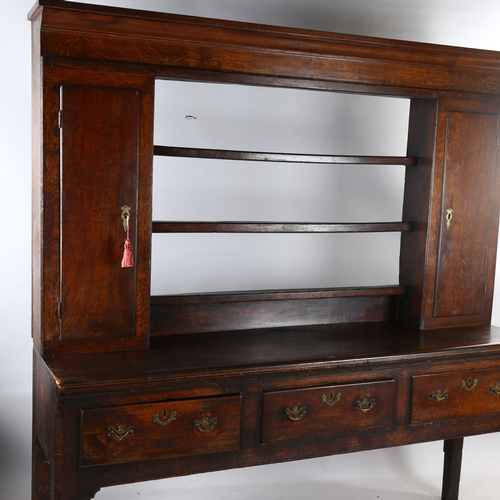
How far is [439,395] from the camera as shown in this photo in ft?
10.5

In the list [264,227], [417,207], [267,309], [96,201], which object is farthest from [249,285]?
[96,201]

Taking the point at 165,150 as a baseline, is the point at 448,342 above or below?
below

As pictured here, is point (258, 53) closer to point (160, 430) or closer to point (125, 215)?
point (125, 215)

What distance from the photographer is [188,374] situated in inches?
109

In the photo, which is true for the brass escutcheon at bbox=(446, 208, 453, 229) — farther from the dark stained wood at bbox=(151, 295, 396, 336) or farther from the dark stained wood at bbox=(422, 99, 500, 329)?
the dark stained wood at bbox=(151, 295, 396, 336)

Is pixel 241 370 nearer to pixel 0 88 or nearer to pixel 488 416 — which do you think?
pixel 488 416

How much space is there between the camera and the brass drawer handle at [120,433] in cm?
267

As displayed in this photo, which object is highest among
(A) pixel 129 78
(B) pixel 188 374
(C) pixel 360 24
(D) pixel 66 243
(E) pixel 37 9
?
(C) pixel 360 24

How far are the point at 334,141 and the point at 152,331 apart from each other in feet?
5.02

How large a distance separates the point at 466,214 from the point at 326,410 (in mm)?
1206

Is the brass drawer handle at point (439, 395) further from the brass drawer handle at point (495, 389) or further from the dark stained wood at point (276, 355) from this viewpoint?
the brass drawer handle at point (495, 389)

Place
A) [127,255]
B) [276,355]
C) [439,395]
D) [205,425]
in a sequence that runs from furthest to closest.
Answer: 1. [439,395]
2. [276,355]
3. [127,255]
4. [205,425]

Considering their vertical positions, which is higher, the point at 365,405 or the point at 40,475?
the point at 365,405

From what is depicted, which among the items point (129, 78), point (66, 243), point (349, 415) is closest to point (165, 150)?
point (129, 78)
